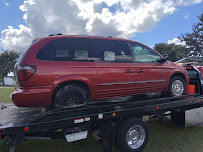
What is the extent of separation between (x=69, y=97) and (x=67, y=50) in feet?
2.93

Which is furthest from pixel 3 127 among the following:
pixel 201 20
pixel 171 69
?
pixel 201 20

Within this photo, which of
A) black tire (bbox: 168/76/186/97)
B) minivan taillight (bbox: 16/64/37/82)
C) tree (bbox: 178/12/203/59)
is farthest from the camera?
tree (bbox: 178/12/203/59)

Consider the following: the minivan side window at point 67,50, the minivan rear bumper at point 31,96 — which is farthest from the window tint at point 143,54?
the minivan rear bumper at point 31,96

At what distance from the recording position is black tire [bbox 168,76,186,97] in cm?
435

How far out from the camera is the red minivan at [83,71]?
2.74 m

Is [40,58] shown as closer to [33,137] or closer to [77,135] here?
[33,137]

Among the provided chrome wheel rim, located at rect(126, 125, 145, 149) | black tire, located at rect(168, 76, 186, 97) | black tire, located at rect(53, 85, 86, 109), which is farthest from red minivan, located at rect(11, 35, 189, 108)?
chrome wheel rim, located at rect(126, 125, 145, 149)

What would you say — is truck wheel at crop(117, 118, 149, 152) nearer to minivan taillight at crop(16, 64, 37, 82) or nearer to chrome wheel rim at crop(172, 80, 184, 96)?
chrome wheel rim at crop(172, 80, 184, 96)

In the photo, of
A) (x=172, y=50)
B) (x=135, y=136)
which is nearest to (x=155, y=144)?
(x=135, y=136)

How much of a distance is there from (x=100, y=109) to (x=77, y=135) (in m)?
0.64

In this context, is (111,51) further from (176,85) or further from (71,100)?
(176,85)

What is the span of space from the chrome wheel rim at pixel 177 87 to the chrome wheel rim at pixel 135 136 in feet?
5.40

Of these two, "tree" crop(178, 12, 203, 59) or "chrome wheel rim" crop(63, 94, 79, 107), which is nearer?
"chrome wheel rim" crop(63, 94, 79, 107)

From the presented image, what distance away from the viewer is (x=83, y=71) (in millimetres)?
3068
